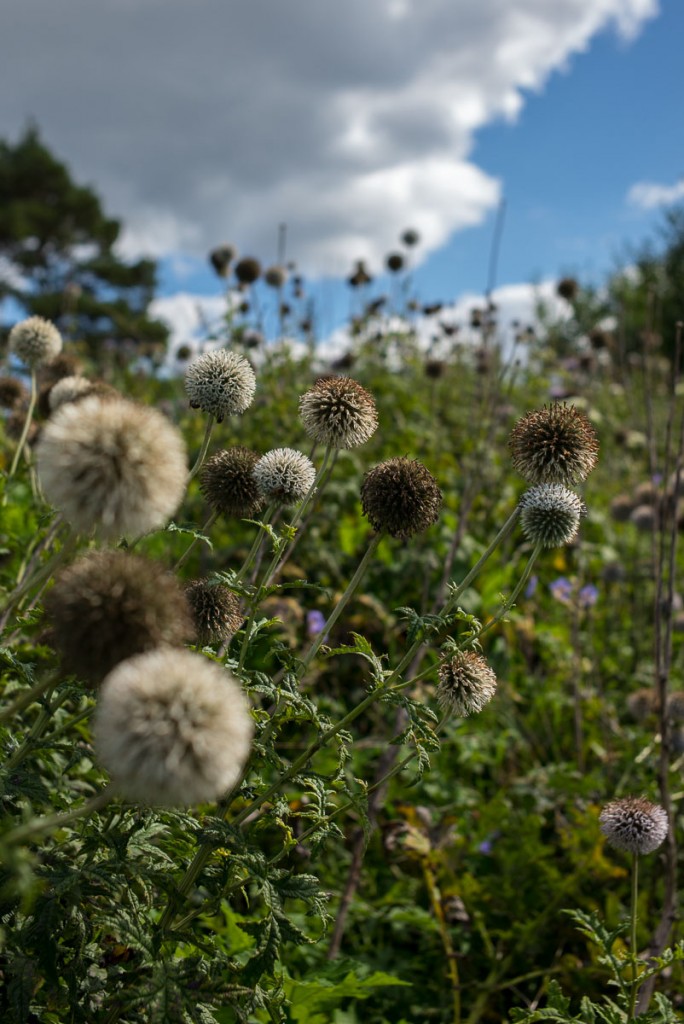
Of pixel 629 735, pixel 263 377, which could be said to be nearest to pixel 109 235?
pixel 263 377

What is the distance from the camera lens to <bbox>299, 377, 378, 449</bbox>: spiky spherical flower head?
2.51 metres

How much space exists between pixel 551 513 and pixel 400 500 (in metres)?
0.45

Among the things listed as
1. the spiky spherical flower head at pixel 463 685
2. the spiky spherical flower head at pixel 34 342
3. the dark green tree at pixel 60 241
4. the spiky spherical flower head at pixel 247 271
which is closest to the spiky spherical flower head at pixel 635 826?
the spiky spherical flower head at pixel 463 685

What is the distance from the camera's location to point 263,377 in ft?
21.4

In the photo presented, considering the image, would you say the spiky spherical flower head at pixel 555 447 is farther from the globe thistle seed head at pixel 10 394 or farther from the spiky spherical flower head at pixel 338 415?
the globe thistle seed head at pixel 10 394

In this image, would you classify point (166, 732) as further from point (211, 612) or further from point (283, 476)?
point (283, 476)

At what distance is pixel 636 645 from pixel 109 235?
137ft

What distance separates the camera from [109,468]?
4.91ft

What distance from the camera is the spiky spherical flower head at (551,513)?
92.0 inches

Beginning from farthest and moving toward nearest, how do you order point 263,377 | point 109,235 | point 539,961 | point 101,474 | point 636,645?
point 109,235
point 263,377
point 636,645
point 539,961
point 101,474

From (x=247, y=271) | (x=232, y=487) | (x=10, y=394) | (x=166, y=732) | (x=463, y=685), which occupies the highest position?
(x=247, y=271)

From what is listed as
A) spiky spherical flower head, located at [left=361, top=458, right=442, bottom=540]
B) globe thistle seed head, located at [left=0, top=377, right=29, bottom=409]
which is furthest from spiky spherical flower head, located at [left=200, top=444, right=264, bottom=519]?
globe thistle seed head, located at [left=0, top=377, right=29, bottom=409]

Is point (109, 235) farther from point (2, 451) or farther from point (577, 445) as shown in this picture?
point (577, 445)

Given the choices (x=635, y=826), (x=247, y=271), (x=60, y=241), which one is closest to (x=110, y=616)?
(x=635, y=826)
